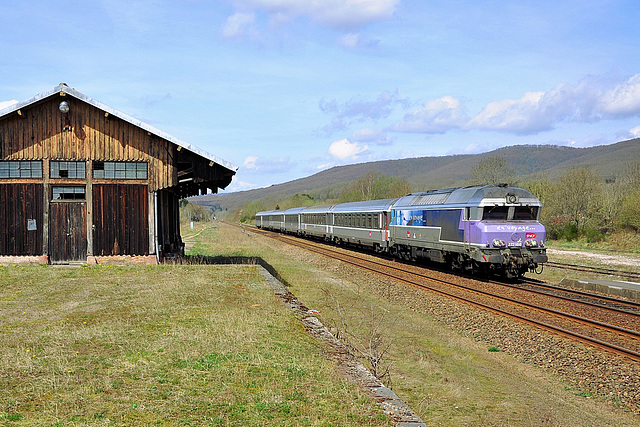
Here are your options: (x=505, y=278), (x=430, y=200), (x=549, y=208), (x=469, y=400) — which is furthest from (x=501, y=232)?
(x=549, y=208)

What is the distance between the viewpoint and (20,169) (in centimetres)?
1886

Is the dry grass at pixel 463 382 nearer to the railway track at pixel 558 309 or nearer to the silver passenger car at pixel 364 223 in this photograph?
the railway track at pixel 558 309

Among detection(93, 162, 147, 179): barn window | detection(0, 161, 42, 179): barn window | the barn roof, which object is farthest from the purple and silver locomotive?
detection(0, 161, 42, 179): barn window

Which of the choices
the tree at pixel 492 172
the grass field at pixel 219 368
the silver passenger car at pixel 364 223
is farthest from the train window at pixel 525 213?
the tree at pixel 492 172

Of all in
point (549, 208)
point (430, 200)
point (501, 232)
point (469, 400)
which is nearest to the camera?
point (469, 400)

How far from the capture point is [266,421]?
5418mm

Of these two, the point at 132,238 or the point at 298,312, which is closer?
the point at 298,312

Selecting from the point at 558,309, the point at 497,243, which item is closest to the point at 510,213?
the point at 497,243

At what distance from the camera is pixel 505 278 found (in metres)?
21.1

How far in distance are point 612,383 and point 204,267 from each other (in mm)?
14164

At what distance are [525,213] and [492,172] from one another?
41.6m

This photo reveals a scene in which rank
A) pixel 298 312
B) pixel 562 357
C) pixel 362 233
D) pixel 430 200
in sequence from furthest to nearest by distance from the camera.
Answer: pixel 362 233, pixel 430 200, pixel 298 312, pixel 562 357

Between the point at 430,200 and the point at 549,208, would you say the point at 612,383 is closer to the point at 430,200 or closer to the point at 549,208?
the point at 430,200

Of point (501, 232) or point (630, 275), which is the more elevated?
point (501, 232)
